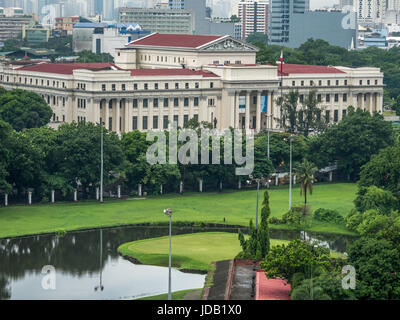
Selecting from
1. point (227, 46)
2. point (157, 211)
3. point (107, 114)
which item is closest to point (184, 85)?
point (107, 114)

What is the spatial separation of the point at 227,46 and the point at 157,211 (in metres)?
56.8

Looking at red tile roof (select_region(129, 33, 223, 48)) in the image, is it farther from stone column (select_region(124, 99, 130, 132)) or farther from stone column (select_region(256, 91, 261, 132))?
stone column (select_region(124, 99, 130, 132))

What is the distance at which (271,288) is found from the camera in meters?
67.7

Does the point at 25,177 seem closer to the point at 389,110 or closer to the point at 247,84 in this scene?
the point at 247,84

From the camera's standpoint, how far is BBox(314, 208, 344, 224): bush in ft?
305

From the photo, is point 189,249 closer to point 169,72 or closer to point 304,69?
point 169,72

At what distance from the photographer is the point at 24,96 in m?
134

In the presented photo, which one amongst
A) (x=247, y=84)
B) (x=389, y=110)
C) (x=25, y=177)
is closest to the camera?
(x=25, y=177)
